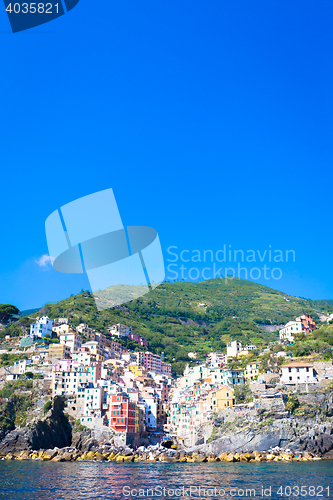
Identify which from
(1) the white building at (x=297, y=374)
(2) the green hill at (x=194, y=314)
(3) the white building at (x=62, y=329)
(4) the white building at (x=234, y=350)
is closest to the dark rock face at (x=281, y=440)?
(1) the white building at (x=297, y=374)

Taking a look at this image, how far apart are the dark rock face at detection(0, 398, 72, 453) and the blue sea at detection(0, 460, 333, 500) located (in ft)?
29.1

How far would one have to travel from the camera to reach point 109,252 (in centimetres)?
1304

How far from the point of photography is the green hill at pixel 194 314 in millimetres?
78625

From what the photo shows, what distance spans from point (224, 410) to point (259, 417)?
3.60 meters

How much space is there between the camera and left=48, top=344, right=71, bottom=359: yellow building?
1854 inches

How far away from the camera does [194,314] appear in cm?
11019

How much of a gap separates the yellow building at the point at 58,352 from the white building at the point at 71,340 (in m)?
2.56

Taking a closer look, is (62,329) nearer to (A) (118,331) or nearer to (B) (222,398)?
(A) (118,331)

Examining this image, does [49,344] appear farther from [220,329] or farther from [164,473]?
[220,329]

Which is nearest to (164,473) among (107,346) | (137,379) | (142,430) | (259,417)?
(259,417)

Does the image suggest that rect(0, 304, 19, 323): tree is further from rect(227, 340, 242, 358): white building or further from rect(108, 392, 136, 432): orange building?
rect(227, 340, 242, 358): white building

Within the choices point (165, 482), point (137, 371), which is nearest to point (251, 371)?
point (137, 371)

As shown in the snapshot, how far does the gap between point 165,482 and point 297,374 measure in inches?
871

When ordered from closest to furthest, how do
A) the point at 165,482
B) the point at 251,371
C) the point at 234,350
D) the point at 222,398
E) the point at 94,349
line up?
the point at 165,482 < the point at 222,398 < the point at 251,371 < the point at 94,349 < the point at 234,350
